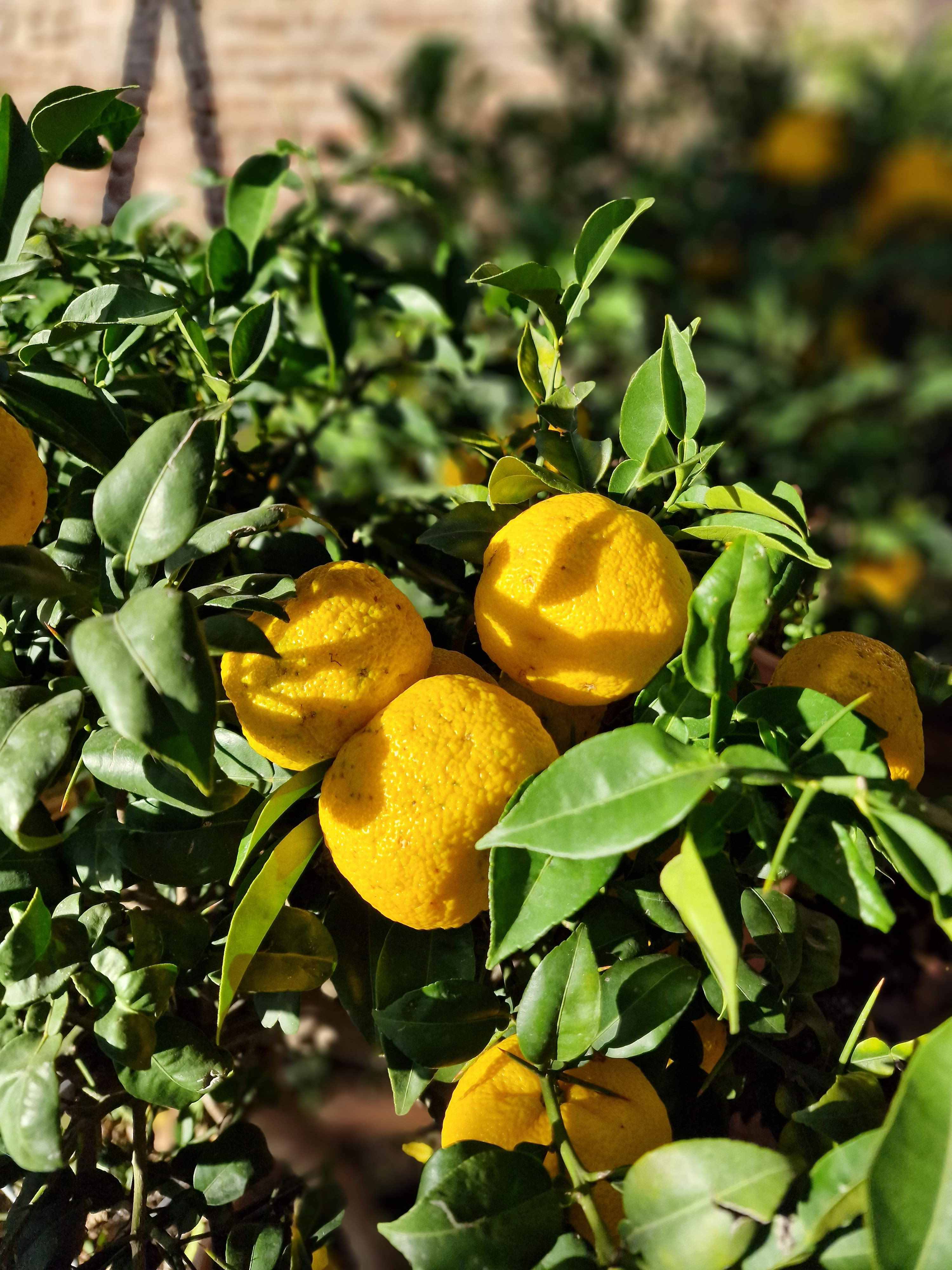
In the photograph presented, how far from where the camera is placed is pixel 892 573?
141cm

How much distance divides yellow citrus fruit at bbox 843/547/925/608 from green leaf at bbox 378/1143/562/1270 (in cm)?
113

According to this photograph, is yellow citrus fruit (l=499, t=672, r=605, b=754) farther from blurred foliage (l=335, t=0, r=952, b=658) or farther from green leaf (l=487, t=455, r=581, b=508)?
blurred foliage (l=335, t=0, r=952, b=658)

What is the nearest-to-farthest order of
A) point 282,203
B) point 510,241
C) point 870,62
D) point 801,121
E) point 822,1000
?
1. point 822,1000
2. point 510,241
3. point 801,121
4. point 870,62
5. point 282,203

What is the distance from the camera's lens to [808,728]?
349 mm

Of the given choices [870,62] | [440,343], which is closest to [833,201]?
[870,62]

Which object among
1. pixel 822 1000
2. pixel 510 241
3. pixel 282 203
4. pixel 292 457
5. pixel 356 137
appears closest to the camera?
pixel 822 1000

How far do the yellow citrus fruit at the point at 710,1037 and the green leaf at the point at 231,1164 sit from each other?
23 cm

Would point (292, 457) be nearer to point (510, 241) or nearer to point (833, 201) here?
Result: point (510, 241)

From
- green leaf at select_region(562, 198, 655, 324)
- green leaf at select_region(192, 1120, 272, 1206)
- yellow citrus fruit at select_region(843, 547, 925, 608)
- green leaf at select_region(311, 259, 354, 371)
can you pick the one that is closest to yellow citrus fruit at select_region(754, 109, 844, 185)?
yellow citrus fruit at select_region(843, 547, 925, 608)

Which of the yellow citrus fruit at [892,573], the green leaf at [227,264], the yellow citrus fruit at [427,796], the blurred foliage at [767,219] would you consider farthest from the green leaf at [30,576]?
the yellow citrus fruit at [892,573]

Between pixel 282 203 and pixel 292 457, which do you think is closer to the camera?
pixel 292 457

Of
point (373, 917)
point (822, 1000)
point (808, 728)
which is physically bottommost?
point (822, 1000)

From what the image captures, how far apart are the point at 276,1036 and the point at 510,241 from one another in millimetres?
1269

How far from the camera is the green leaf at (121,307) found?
409mm
